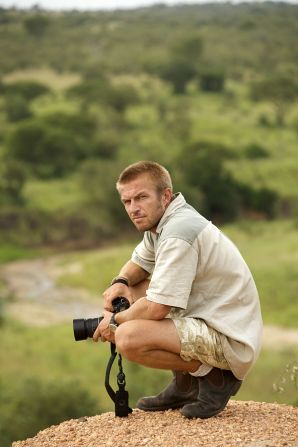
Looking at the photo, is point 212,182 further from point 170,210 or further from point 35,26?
point 35,26

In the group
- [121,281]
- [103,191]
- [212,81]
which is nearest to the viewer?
[121,281]

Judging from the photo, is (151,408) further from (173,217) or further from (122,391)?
(173,217)

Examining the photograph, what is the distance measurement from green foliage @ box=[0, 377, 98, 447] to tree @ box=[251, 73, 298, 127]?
51389mm

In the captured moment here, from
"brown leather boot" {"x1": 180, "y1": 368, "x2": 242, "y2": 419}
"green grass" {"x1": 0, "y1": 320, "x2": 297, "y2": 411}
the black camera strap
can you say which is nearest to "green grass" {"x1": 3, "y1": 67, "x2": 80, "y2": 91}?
"green grass" {"x1": 0, "y1": 320, "x2": 297, "y2": 411}

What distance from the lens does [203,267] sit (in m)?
5.45

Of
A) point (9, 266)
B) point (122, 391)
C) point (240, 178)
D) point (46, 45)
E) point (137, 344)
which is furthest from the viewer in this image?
point (46, 45)

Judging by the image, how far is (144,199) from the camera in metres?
5.58

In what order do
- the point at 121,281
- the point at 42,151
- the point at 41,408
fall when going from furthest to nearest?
the point at 42,151, the point at 41,408, the point at 121,281

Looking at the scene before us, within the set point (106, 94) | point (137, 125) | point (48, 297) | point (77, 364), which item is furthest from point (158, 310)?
point (106, 94)

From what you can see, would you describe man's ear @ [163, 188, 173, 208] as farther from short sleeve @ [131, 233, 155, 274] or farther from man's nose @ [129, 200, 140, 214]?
short sleeve @ [131, 233, 155, 274]

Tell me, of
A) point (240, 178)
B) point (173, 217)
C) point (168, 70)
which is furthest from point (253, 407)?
point (168, 70)

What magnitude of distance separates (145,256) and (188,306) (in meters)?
0.68

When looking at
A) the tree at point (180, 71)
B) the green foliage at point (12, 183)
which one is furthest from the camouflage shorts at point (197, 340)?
the tree at point (180, 71)

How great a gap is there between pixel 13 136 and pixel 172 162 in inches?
402
